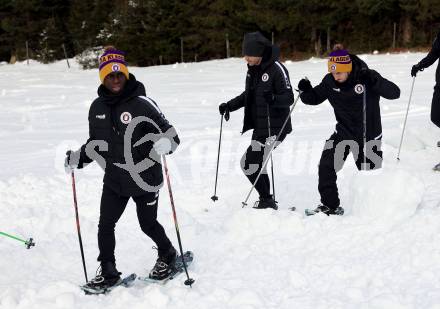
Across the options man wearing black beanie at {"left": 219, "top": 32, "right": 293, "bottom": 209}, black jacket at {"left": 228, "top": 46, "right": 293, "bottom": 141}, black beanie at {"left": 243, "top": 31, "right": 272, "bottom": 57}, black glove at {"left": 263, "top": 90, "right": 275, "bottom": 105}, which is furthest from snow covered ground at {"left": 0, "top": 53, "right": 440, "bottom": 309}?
black beanie at {"left": 243, "top": 31, "right": 272, "bottom": 57}

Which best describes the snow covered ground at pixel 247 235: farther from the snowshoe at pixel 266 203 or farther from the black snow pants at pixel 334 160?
the snowshoe at pixel 266 203

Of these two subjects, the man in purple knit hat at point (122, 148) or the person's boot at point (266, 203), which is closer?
the man in purple knit hat at point (122, 148)

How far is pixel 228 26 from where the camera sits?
33.1 metres

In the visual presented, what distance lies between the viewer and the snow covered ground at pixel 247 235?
3996 mm

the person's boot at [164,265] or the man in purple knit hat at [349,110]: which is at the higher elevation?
the man in purple knit hat at [349,110]

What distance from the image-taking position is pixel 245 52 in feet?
18.3

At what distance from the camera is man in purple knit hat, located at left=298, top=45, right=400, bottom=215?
521cm

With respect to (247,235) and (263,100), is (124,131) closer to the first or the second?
(247,235)

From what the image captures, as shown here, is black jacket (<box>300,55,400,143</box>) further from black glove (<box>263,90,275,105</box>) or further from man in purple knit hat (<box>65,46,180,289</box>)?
man in purple knit hat (<box>65,46,180,289</box>)

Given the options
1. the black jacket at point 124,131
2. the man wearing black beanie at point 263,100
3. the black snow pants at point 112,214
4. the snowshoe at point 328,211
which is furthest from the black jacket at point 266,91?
the black snow pants at point 112,214

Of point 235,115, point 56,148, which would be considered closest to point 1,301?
point 56,148

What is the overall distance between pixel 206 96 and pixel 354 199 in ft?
36.8

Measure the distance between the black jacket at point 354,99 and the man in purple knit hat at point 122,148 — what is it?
2080 millimetres

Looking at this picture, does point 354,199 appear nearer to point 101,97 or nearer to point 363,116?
point 363,116
